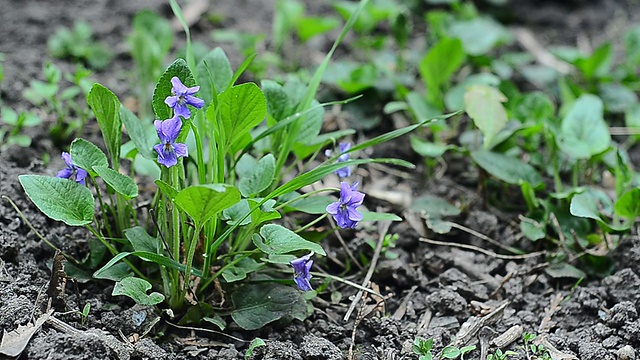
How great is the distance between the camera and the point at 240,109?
1600 mm

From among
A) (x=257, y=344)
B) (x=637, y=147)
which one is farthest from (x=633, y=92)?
(x=257, y=344)

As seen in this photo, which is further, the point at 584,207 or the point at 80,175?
the point at 584,207

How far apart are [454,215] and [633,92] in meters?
1.21

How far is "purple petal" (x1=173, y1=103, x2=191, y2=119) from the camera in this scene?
149cm

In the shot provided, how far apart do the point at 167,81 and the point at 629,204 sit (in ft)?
4.26

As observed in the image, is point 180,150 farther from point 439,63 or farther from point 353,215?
point 439,63

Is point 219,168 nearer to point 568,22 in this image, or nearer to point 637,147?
point 637,147

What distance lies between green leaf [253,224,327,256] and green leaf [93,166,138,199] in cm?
30

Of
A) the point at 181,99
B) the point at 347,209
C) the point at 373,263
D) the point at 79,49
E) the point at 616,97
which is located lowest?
the point at 616,97

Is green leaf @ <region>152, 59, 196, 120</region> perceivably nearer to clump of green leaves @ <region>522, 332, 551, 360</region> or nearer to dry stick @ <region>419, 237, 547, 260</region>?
dry stick @ <region>419, 237, 547, 260</region>

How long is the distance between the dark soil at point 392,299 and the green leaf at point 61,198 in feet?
0.63

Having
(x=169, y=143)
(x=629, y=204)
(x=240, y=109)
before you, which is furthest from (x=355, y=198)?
(x=629, y=204)

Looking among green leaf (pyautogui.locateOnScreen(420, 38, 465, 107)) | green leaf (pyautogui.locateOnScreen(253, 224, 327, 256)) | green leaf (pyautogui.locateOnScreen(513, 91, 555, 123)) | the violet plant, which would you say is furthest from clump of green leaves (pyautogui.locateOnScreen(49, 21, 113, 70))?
green leaf (pyautogui.locateOnScreen(513, 91, 555, 123))

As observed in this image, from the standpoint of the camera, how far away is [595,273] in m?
2.02
